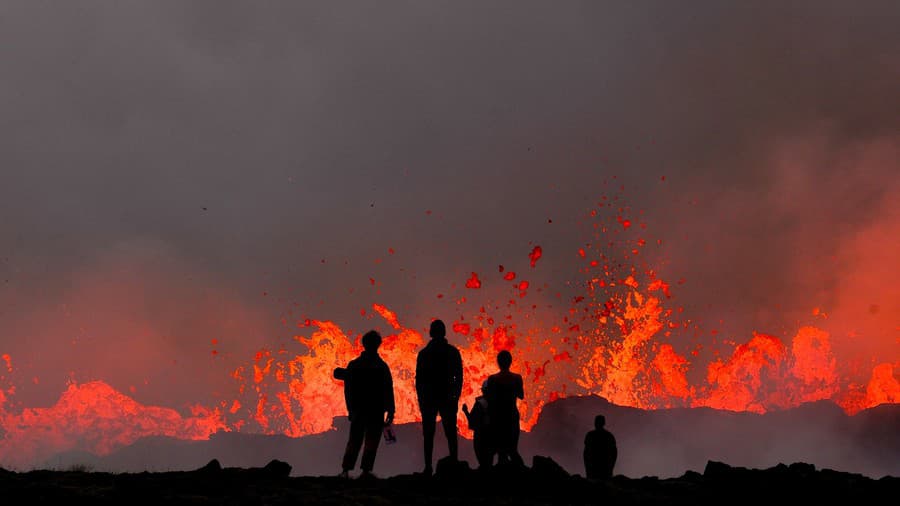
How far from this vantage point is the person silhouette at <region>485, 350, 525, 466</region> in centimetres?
1411

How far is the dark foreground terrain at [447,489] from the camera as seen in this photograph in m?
10.3

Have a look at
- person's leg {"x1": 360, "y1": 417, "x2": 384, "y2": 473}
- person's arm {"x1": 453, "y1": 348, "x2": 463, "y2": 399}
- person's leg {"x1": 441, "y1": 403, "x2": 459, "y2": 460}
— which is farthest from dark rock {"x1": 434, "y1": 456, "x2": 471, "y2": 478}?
person's leg {"x1": 360, "y1": 417, "x2": 384, "y2": 473}

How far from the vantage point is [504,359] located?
1380 cm

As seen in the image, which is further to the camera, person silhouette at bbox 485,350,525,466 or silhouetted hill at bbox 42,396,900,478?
silhouetted hill at bbox 42,396,900,478

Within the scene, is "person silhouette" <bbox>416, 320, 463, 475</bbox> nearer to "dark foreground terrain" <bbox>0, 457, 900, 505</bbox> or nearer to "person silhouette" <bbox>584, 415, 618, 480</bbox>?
"dark foreground terrain" <bbox>0, 457, 900, 505</bbox>

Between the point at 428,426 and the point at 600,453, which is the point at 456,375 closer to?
the point at 428,426

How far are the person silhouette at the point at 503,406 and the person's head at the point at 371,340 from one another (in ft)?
7.04

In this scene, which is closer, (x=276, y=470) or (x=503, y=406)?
(x=276, y=470)

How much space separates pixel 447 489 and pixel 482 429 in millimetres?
2516

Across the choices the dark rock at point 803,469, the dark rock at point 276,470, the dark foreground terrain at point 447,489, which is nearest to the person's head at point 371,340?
the dark foreground terrain at point 447,489

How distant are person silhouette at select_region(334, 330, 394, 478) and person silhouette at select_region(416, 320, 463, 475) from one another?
2.05ft

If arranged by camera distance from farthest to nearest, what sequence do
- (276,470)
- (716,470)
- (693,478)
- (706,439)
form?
(706,439) → (693,478) → (716,470) → (276,470)

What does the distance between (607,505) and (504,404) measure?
3662 mm

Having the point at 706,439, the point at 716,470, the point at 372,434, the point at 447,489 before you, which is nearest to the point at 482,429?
the point at 372,434
